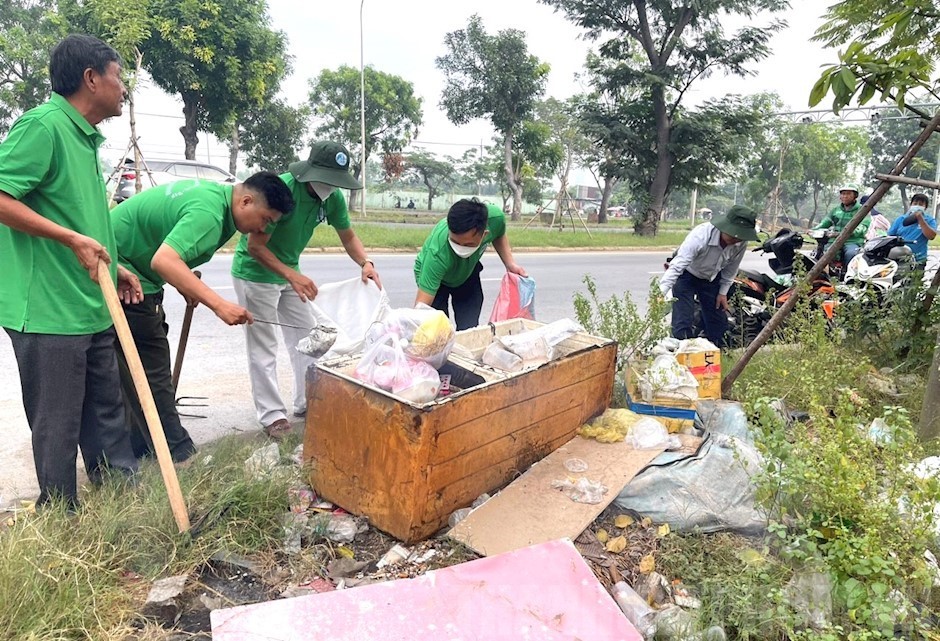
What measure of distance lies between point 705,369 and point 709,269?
1.11 m

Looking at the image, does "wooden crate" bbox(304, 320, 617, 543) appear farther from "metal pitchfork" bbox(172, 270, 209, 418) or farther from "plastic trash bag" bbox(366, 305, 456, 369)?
"metal pitchfork" bbox(172, 270, 209, 418)

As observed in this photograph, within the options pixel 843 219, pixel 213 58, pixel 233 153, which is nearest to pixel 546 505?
pixel 843 219

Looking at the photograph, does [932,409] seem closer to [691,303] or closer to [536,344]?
[691,303]

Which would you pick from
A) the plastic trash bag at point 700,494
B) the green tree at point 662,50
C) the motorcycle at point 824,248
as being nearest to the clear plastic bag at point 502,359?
the plastic trash bag at point 700,494

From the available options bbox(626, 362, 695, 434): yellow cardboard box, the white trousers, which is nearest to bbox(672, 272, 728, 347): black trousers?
bbox(626, 362, 695, 434): yellow cardboard box

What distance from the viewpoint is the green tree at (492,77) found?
21.8 m

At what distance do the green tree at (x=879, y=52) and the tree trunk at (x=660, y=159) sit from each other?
13.5 metres

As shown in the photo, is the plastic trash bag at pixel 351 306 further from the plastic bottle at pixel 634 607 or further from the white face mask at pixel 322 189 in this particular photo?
the plastic bottle at pixel 634 607

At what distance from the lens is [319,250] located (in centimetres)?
1159

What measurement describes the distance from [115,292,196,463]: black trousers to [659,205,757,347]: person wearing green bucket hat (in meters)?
3.04

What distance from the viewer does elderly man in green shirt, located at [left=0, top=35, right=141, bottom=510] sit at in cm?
212

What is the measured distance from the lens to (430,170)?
130ft

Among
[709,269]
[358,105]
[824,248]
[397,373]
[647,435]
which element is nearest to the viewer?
[397,373]

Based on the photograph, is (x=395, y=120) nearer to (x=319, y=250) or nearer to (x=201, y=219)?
(x=319, y=250)
